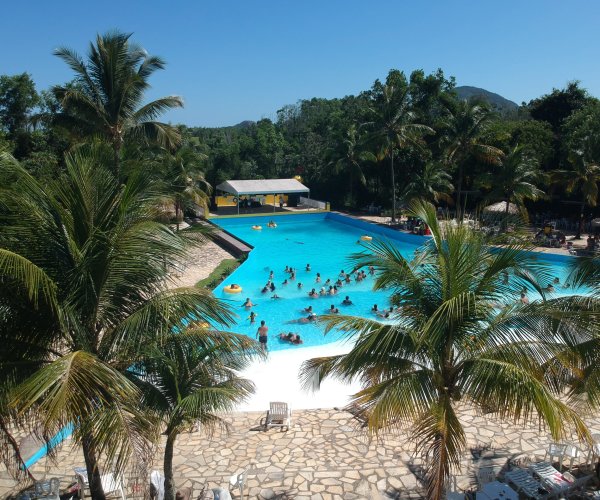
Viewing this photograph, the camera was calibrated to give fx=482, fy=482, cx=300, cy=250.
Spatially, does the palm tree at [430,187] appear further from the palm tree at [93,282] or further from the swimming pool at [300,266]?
the palm tree at [93,282]

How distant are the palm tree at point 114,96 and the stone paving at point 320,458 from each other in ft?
30.0

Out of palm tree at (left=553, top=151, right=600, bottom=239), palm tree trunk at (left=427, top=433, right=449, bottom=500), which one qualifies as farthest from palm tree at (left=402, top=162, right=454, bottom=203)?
palm tree trunk at (left=427, top=433, right=449, bottom=500)

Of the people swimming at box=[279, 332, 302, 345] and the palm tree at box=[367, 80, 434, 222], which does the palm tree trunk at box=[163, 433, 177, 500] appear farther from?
the palm tree at box=[367, 80, 434, 222]

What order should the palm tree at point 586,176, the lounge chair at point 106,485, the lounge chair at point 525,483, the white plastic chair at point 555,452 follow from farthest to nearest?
the palm tree at point 586,176 < the white plastic chair at point 555,452 < the lounge chair at point 106,485 < the lounge chair at point 525,483

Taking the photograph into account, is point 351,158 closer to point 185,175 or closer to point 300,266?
point 185,175

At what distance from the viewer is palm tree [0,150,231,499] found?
382cm

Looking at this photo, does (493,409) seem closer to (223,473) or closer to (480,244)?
(480,244)

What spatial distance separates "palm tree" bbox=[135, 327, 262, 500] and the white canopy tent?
28831 mm

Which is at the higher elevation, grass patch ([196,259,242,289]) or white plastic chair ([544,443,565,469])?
white plastic chair ([544,443,565,469])

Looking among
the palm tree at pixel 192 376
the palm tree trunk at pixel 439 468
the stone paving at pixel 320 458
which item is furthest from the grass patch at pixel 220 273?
the palm tree trunk at pixel 439 468

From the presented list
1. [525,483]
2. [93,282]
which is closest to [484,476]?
[525,483]

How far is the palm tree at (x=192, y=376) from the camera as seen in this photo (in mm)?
4949

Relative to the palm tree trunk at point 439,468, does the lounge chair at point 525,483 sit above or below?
below

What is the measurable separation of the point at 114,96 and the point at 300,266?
1235 centimetres
